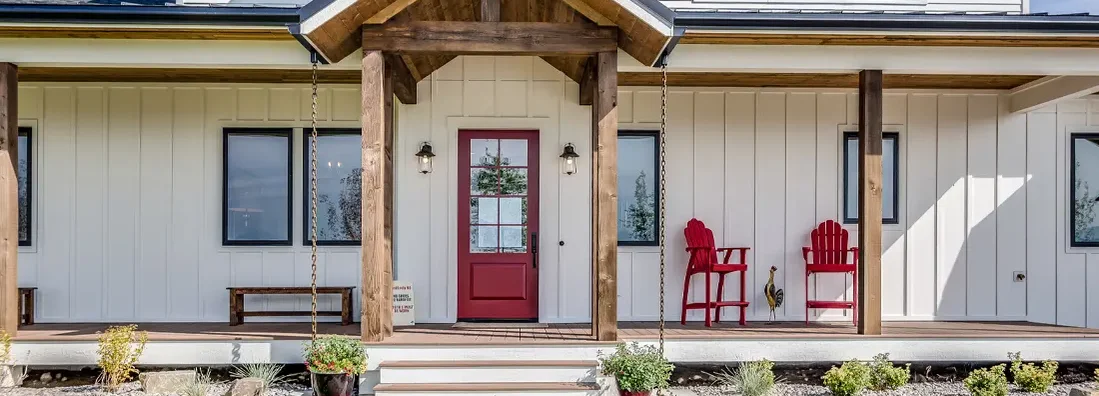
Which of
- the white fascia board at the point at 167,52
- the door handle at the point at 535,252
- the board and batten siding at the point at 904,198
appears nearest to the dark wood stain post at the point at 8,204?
the white fascia board at the point at 167,52

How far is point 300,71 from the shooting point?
660 cm

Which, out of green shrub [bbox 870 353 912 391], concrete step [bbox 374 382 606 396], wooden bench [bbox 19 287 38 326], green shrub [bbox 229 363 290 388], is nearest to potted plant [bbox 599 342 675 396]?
concrete step [bbox 374 382 606 396]

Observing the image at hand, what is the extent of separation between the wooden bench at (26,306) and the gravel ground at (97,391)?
4.54ft

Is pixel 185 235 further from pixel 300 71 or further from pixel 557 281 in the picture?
pixel 557 281

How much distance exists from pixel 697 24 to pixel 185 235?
17.0 ft

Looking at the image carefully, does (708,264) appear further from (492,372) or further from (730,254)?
(492,372)

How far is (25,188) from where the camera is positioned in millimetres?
7059

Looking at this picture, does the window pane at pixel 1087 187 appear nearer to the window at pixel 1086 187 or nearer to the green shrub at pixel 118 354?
the window at pixel 1086 187

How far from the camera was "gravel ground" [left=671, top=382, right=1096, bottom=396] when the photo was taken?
5.48m

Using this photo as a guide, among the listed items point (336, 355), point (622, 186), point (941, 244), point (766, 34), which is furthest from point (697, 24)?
point (941, 244)

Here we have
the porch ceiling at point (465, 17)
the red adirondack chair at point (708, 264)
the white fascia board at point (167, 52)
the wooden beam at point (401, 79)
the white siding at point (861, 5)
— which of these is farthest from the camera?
the white siding at point (861, 5)

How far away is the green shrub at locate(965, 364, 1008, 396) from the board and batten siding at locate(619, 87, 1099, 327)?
6.66 ft

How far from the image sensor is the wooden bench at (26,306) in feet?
22.0

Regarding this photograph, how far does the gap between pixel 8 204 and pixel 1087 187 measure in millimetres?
9688
